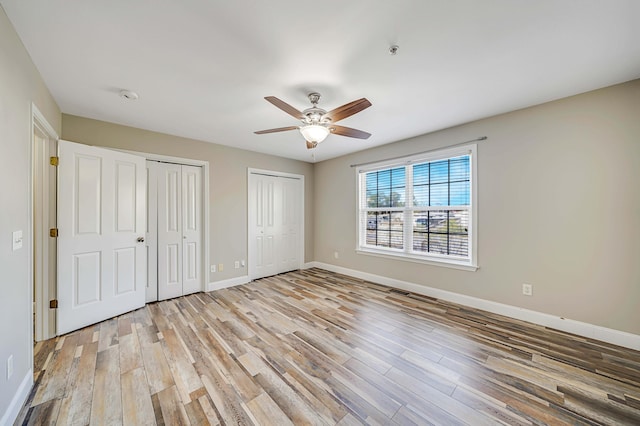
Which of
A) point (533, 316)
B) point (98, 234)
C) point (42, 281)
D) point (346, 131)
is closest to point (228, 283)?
point (98, 234)

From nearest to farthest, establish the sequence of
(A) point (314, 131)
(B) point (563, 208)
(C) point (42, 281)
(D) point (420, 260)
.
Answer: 1. (A) point (314, 131)
2. (C) point (42, 281)
3. (B) point (563, 208)
4. (D) point (420, 260)

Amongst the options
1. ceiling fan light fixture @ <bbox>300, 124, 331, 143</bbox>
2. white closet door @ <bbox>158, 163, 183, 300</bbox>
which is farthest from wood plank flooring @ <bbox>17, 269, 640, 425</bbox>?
ceiling fan light fixture @ <bbox>300, 124, 331, 143</bbox>

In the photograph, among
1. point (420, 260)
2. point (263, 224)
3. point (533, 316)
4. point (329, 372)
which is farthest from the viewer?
point (263, 224)

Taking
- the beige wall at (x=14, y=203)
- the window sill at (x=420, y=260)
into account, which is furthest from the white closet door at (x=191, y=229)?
the window sill at (x=420, y=260)

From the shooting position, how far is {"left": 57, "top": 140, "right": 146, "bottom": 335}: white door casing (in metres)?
2.57

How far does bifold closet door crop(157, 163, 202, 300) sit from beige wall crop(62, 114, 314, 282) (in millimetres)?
203

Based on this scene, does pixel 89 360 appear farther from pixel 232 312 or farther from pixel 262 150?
pixel 262 150

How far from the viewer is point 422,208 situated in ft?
12.3

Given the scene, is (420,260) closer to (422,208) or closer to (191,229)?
(422,208)

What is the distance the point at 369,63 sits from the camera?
192 centimetres

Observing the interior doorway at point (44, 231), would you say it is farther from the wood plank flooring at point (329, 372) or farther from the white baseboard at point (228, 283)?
the white baseboard at point (228, 283)

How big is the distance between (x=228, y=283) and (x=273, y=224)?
142cm

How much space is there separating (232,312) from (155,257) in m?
1.49

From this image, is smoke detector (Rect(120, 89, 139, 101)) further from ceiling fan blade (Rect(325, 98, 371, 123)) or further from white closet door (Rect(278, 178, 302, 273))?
white closet door (Rect(278, 178, 302, 273))
